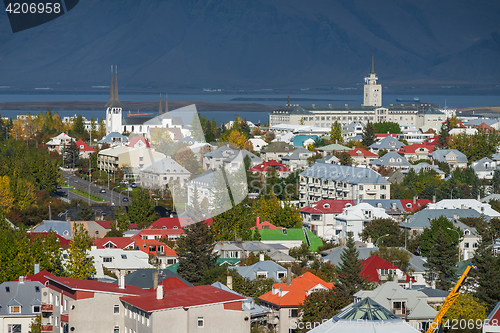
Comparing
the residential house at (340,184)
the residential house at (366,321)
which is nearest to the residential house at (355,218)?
the residential house at (340,184)

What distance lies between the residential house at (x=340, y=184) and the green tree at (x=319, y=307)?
123 feet

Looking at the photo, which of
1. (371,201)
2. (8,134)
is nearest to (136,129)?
(8,134)

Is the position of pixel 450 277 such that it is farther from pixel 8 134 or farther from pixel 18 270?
pixel 8 134

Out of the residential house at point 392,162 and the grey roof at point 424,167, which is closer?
the grey roof at point 424,167

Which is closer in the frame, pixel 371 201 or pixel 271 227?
pixel 271 227

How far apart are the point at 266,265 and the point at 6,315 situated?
11.8m

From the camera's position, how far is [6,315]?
2964cm

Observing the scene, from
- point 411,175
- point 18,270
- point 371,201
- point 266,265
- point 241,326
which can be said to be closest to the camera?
point 241,326

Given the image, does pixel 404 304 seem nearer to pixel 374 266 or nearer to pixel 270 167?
pixel 374 266

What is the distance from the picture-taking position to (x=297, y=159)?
88375 mm

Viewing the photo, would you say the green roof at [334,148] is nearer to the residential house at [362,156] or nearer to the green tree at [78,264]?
the residential house at [362,156]

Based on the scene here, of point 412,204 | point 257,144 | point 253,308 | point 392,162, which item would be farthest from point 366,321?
point 257,144

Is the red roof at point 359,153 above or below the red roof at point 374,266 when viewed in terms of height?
above

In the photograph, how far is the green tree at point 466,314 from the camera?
92.5ft
